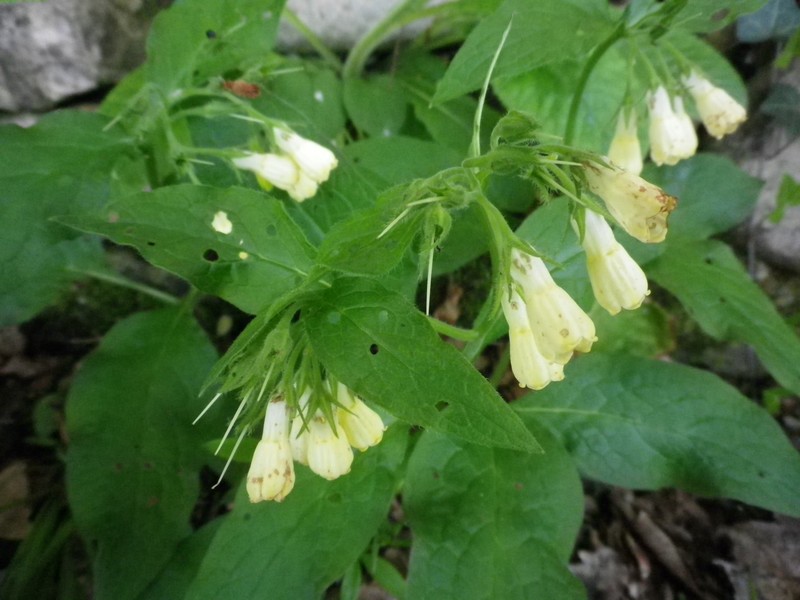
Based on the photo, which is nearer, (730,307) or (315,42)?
(730,307)

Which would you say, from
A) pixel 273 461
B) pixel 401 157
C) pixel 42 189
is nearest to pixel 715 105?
pixel 401 157

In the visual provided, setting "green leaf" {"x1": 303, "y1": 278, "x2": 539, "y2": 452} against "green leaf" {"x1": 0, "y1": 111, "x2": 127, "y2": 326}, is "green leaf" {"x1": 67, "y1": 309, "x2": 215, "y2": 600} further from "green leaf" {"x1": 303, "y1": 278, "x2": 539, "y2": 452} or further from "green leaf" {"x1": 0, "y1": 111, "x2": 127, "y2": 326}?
"green leaf" {"x1": 303, "y1": 278, "x2": 539, "y2": 452}

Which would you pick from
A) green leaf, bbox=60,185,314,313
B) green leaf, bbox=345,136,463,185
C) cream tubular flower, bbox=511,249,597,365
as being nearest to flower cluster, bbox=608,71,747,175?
green leaf, bbox=345,136,463,185

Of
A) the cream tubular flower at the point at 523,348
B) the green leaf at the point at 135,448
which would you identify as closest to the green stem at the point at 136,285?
the green leaf at the point at 135,448

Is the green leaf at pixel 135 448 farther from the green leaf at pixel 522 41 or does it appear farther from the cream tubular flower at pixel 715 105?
the cream tubular flower at pixel 715 105

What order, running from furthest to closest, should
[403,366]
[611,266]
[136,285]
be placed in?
1. [136,285]
2. [611,266]
3. [403,366]

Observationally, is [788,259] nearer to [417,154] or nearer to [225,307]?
[417,154]

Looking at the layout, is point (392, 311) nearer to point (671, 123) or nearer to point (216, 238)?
point (216, 238)
